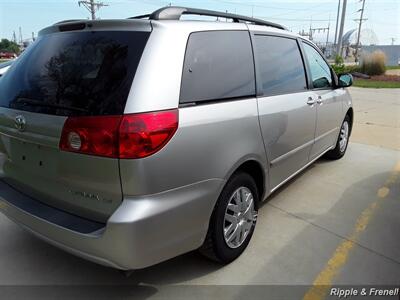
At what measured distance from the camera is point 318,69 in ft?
14.7

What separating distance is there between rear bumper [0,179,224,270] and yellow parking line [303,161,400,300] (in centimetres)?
91

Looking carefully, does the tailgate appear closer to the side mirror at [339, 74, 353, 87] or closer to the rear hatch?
the rear hatch

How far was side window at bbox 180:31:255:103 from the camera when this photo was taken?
2385mm

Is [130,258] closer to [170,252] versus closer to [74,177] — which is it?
[170,252]

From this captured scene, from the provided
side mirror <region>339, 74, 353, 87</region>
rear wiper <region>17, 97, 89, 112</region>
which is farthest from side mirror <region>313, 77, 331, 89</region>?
rear wiper <region>17, 97, 89, 112</region>

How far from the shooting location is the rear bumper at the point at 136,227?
2070 millimetres

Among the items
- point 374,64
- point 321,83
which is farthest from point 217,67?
point 374,64

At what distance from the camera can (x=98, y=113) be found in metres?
2.11

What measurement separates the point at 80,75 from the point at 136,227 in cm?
102

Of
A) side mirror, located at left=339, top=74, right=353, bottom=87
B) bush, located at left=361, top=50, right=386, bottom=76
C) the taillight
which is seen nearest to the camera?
the taillight

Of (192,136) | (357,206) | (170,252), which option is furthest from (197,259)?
(357,206)

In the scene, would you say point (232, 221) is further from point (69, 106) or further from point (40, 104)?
point (40, 104)

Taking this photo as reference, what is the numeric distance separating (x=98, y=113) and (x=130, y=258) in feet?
2.80

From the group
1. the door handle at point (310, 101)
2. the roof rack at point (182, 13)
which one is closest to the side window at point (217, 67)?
the roof rack at point (182, 13)
